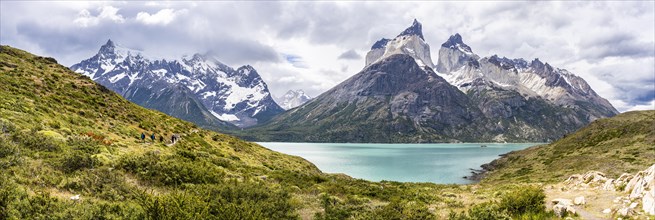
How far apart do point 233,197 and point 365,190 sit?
17078mm

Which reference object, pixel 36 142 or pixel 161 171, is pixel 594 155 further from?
pixel 36 142

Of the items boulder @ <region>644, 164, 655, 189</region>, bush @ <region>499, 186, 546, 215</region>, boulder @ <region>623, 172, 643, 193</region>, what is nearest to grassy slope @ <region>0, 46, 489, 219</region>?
bush @ <region>499, 186, 546, 215</region>

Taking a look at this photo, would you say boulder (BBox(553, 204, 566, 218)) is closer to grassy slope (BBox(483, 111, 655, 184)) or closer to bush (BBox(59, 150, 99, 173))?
bush (BBox(59, 150, 99, 173))

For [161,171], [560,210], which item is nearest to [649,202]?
[560,210]

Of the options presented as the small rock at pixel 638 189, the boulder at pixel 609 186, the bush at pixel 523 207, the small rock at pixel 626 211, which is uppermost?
the small rock at pixel 638 189

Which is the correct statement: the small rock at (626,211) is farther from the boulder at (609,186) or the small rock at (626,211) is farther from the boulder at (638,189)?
the boulder at (609,186)

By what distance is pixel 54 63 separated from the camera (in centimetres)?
6988

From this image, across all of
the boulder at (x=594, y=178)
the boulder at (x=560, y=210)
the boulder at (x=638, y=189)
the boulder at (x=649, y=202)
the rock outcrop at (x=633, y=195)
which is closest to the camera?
the boulder at (x=649, y=202)

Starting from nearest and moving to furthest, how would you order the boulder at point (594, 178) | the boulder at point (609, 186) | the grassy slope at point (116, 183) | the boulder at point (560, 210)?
the grassy slope at point (116, 183)
the boulder at point (560, 210)
the boulder at point (609, 186)
the boulder at point (594, 178)

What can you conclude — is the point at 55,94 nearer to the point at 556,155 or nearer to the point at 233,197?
the point at 233,197

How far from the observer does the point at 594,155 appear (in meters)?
82.2

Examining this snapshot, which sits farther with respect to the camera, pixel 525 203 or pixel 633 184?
pixel 633 184

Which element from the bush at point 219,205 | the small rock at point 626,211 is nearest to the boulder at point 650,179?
the small rock at point 626,211

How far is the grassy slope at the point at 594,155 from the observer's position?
2643 inches
